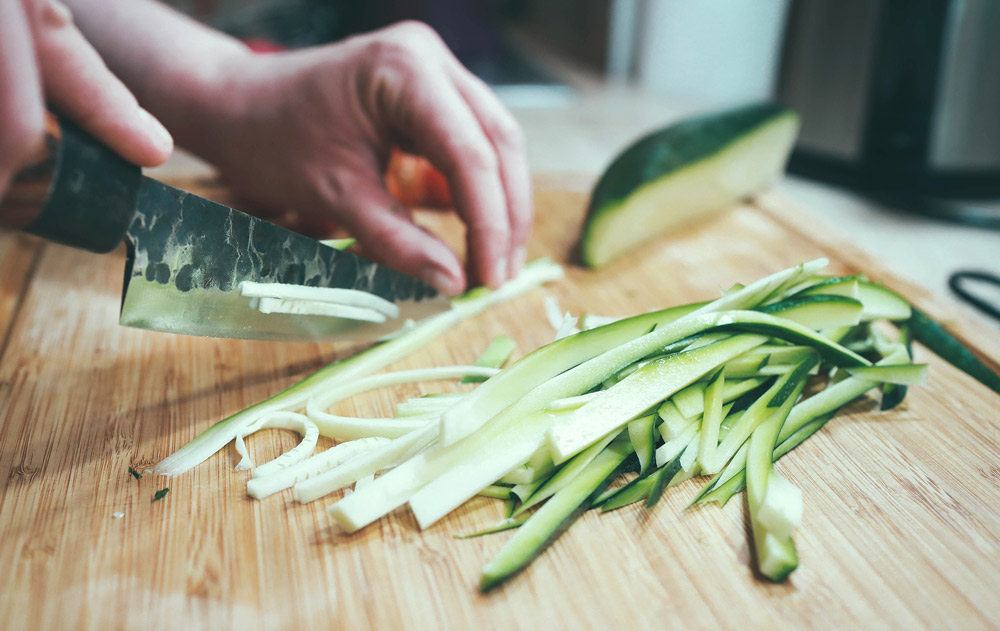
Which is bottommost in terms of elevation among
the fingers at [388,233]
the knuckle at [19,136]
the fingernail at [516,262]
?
the fingernail at [516,262]

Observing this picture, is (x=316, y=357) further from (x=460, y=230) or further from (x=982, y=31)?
(x=982, y=31)

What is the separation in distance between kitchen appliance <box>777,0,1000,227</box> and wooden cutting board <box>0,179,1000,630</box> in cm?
102

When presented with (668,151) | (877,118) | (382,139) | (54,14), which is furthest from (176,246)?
(877,118)

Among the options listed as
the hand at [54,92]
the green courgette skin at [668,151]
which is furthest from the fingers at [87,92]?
the green courgette skin at [668,151]

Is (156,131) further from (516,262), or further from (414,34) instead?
(516,262)

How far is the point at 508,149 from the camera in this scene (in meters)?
1.56

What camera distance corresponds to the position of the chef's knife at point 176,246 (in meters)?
0.87

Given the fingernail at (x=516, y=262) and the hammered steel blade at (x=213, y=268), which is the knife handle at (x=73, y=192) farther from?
the fingernail at (x=516, y=262)

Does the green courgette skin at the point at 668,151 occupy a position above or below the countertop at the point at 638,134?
above

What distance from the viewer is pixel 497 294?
1.55 m

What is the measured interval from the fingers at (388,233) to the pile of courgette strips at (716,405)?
0.39m

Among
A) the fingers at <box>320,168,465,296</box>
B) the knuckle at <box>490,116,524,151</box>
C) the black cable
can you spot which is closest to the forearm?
the fingers at <box>320,168,465,296</box>

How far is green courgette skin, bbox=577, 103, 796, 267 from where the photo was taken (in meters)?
1.76

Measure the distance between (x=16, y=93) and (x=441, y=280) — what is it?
2.76 ft
